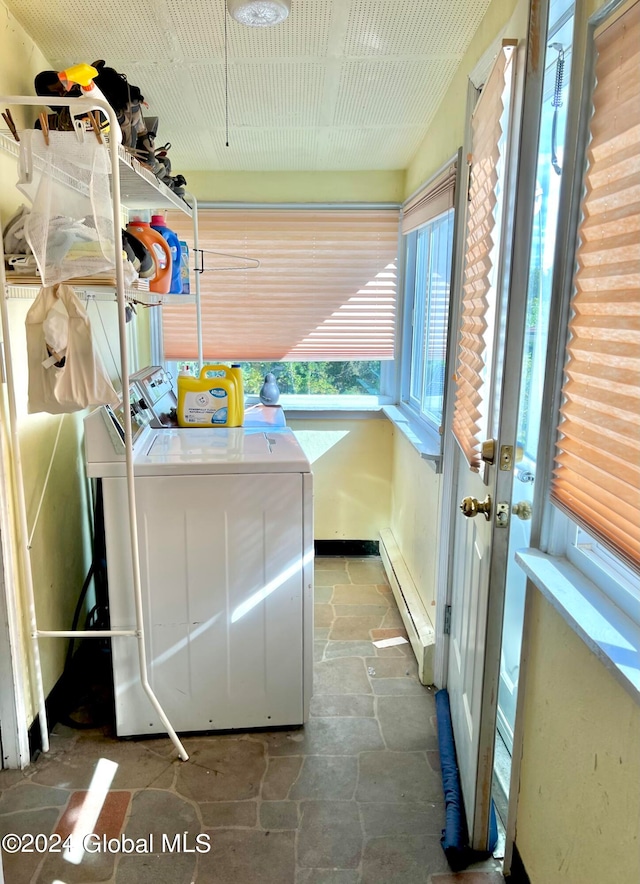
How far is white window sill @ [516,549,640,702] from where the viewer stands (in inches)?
36.4

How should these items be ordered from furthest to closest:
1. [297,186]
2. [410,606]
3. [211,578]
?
1. [297,186]
2. [410,606]
3. [211,578]

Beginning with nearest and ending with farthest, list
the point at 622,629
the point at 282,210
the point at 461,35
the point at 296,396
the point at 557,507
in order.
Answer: the point at 622,629, the point at 557,507, the point at 461,35, the point at 282,210, the point at 296,396

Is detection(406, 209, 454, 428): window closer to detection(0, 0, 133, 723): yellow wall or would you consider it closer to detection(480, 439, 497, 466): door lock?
detection(480, 439, 497, 466): door lock

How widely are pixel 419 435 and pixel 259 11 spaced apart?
5.60 ft

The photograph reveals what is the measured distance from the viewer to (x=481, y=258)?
1608 millimetres

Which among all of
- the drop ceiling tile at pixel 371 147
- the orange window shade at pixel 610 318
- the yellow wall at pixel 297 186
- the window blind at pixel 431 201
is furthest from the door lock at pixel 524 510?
the yellow wall at pixel 297 186

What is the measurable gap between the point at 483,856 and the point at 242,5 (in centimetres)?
Answer: 234

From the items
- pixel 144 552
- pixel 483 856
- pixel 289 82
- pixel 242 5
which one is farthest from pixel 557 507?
pixel 289 82

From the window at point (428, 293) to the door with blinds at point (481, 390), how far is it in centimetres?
45

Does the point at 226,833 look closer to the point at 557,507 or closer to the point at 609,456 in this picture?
the point at 557,507

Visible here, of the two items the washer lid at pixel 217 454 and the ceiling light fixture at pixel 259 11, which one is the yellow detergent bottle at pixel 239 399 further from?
the ceiling light fixture at pixel 259 11

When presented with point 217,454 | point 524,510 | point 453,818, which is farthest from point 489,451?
point 453,818

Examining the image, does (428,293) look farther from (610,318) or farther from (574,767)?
(574,767)

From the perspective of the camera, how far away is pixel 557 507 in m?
1.22
